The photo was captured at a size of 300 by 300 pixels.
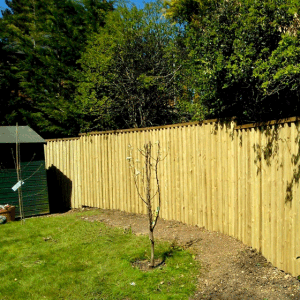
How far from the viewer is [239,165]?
4.91 metres

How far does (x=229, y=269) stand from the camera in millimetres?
4145

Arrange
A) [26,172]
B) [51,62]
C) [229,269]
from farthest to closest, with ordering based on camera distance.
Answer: [51,62] → [26,172] → [229,269]

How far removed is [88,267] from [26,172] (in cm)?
461

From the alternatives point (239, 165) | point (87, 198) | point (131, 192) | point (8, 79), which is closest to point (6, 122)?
point (8, 79)

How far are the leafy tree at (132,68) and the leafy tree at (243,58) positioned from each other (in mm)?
3875

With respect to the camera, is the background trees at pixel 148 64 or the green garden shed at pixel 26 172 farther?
the green garden shed at pixel 26 172

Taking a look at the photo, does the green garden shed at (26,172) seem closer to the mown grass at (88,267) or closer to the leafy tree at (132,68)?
the mown grass at (88,267)

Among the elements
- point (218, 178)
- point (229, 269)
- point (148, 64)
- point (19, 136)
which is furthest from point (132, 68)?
point (229, 269)

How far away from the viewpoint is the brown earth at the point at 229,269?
359 centimetres

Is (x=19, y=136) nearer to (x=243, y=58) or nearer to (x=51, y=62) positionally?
(x=51, y=62)

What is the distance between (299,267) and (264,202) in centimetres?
95

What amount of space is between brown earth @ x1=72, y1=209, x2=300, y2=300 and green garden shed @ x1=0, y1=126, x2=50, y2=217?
3.76 metres

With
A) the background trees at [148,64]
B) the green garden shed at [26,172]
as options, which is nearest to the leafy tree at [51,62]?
the background trees at [148,64]

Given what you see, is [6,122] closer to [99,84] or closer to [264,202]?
[99,84]
